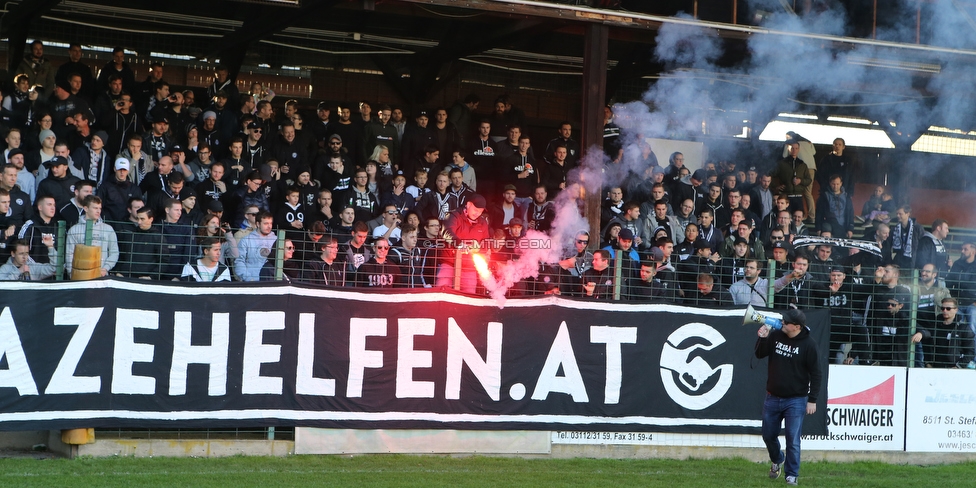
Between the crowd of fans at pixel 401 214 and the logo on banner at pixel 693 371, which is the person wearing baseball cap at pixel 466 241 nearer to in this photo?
the crowd of fans at pixel 401 214

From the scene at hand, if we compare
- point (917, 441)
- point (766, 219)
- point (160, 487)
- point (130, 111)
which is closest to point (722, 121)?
point (766, 219)

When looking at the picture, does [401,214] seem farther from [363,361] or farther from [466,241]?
[363,361]

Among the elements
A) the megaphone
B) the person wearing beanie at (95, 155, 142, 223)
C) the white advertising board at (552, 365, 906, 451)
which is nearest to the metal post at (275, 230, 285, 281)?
the person wearing beanie at (95, 155, 142, 223)

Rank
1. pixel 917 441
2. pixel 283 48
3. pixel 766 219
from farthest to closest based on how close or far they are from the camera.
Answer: pixel 283 48 < pixel 766 219 < pixel 917 441

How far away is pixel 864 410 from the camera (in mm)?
13234

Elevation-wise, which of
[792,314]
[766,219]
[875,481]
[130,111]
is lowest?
[875,481]

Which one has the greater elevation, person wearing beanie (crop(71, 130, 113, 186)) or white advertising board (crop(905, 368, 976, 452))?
person wearing beanie (crop(71, 130, 113, 186))

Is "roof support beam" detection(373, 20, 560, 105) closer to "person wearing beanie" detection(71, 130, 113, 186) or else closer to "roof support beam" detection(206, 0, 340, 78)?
"roof support beam" detection(206, 0, 340, 78)

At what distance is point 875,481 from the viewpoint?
11.6m

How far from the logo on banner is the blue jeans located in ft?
4.20

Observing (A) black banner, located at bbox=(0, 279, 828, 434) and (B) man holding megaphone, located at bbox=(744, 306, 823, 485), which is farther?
(B) man holding megaphone, located at bbox=(744, 306, 823, 485)

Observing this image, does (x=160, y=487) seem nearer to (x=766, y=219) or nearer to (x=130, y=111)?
(x=130, y=111)

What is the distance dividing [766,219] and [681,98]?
98.6 inches

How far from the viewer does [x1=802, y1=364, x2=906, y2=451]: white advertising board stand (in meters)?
13.1
